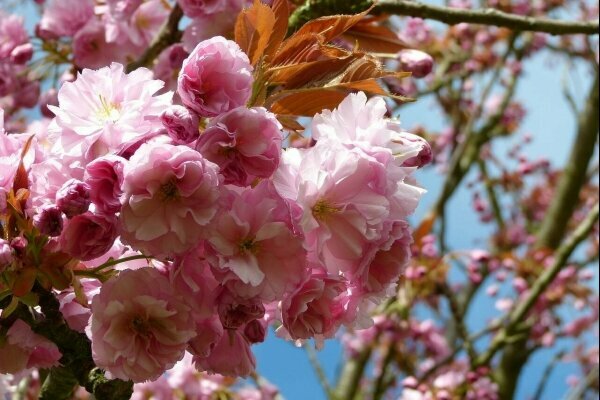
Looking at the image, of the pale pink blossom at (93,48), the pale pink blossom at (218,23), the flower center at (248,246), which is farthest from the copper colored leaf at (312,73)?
the pale pink blossom at (93,48)

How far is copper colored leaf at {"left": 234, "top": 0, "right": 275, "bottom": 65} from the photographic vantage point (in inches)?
43.8

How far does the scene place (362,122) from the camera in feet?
3.26

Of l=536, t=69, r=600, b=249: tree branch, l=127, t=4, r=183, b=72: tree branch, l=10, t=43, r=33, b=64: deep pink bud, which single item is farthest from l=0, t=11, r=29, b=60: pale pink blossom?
l=536, t=69, r=600, b=249: tree branch

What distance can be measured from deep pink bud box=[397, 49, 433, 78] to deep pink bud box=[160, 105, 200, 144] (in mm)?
915

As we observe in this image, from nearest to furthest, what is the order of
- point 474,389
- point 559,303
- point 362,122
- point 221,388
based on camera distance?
point 362,122, point 221,388, point 474,389, point 559,303

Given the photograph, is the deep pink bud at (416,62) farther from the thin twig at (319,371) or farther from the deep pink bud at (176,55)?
the thin twig at (319,371)

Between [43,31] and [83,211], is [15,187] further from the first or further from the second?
[43,31]

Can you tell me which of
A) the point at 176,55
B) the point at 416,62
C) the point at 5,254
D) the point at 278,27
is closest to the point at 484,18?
the point at 416,62

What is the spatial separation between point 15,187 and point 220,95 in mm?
331

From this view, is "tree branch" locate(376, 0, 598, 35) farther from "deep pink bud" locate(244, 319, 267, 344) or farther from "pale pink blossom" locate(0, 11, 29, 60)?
"pale pink blossom" locate(0, 11, 29, 60)

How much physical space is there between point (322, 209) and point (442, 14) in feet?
3.71

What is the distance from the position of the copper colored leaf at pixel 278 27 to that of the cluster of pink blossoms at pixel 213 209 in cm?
15

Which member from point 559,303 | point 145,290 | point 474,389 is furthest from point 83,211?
point 559,303

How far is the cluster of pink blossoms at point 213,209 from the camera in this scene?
890 mm
